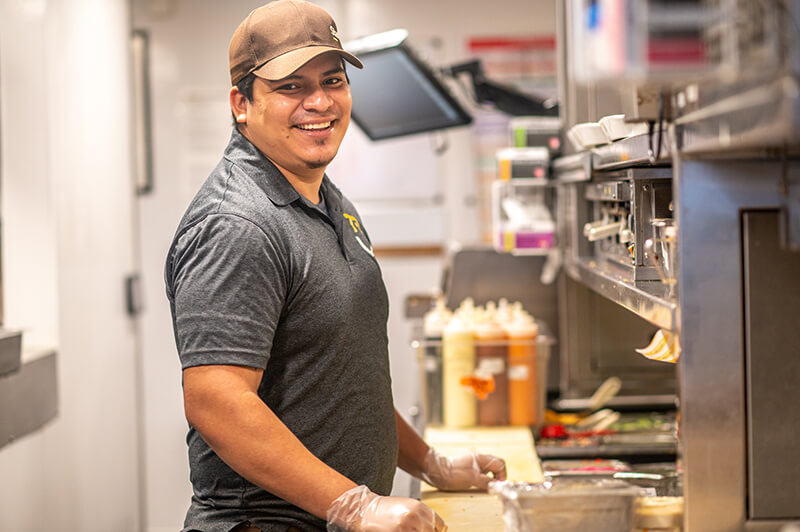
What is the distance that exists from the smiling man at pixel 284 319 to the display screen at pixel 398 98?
959mm

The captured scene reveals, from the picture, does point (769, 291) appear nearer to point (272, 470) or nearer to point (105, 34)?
point (272, 470)

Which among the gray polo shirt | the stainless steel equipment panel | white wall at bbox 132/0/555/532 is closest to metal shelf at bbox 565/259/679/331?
the stainless steel equipment panel

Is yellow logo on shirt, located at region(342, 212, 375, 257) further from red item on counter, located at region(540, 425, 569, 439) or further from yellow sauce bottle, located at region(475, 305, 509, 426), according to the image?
red item on counter, located at region(540, 425, 569, 439)

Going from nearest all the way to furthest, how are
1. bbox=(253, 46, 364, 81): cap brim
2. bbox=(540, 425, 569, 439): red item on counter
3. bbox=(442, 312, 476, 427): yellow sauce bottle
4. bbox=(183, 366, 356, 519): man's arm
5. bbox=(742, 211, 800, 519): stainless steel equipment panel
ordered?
1. bbox=(742, 211, 800, 519): stainless steel equipment panel
2. bbox=(183, 366, 356, 519): man's arm
3. bbox=(253, 46, 364, 81): cap brim
4. bbox=(442, 312, 476, 427): yellow sauce bottle
5. bbox=(540, 425, 569, 439): red item on counter

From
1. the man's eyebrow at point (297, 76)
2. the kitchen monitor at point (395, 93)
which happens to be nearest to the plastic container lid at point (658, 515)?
the man's eyebrow at point (297, 76)

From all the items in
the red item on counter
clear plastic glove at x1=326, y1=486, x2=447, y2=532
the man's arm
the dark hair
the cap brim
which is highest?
the cap brim

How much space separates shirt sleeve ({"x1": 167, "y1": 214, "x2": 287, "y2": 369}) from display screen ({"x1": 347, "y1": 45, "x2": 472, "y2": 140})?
1299 millimetres

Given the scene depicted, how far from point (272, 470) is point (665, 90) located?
856 millimetres

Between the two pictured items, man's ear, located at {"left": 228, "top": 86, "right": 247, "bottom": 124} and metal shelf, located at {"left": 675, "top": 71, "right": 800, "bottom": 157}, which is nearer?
metal shelf, located at {"left": 675, "top": 71, "right": 800, "bottom": 157}

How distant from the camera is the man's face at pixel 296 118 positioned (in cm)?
159

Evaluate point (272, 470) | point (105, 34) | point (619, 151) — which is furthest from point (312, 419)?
point (105, 34)

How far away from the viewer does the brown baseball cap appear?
1545 mm

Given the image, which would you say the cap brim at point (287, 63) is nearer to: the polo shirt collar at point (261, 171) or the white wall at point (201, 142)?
the polo shirt collar at point (261, 171)

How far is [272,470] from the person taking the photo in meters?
1.38
